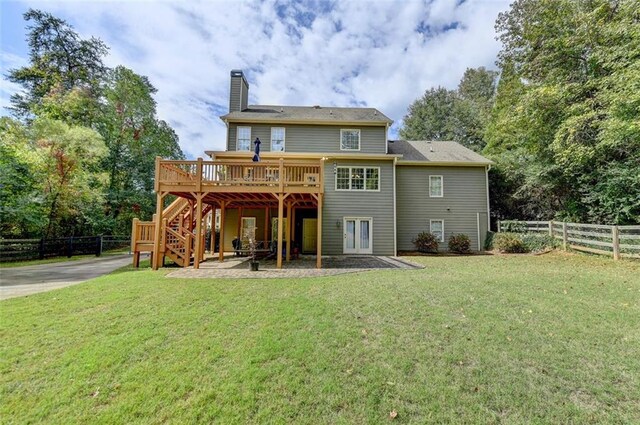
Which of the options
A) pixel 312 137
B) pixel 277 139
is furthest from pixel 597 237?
pixel 277 139

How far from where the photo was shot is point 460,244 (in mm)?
14594

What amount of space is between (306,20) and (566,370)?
508 inches

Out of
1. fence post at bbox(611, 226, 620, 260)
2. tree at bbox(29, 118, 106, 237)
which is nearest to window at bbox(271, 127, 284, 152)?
tree at bbox(29, 118, 106, 237)

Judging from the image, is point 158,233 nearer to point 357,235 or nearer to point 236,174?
point 236,174

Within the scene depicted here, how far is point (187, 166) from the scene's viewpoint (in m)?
9.72

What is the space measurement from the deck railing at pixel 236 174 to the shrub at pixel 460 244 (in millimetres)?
9617

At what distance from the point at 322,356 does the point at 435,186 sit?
14.1 meters

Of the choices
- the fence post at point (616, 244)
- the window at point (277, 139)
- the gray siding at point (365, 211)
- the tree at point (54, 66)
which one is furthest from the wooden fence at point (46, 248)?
the fence post at point (616, 244)

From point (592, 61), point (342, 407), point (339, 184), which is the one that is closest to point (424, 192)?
point (339, 184)

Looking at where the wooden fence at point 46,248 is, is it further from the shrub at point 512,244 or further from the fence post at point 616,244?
the fence post at point 616,244

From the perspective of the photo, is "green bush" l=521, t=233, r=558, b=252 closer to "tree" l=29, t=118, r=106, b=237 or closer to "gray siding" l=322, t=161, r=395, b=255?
"gray siding" l=322, t=161, r=395, b=255

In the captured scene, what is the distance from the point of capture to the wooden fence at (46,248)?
12.2m

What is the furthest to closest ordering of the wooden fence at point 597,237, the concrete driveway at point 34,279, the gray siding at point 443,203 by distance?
the gray siding at point 443,203
the wooden fence at point 597,237
the concrete driveway at point 34,279

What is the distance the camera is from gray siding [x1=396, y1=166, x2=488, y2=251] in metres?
15.2
